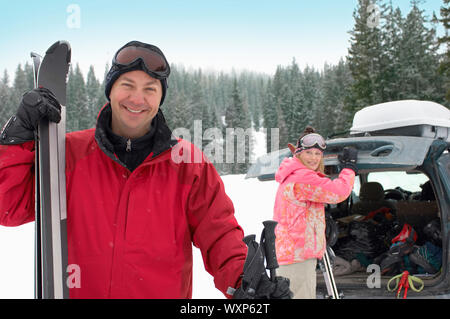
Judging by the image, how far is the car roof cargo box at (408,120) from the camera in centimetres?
378

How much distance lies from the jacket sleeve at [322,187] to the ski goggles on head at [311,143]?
0.26 meters

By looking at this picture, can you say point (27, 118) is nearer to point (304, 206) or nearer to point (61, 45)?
point (61, 45)

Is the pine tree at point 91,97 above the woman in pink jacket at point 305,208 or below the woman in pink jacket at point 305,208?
above

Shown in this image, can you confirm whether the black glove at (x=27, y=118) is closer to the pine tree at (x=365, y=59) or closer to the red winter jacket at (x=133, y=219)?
the red winter jacket at (x=133, y=219)

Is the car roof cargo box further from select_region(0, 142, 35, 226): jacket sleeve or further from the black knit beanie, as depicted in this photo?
select_region(0, 142, 35, 226): jacket sleeve

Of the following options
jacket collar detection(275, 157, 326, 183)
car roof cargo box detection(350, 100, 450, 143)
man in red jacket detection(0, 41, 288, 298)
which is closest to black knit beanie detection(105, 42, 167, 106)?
man in red jacket detection(0, 41, 288, 298)

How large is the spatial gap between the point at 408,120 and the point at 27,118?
12.5 ft

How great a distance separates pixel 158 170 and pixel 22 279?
5.08 m

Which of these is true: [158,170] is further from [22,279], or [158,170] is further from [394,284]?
Result: [22,279]

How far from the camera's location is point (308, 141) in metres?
3.39

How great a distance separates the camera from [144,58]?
182 cm

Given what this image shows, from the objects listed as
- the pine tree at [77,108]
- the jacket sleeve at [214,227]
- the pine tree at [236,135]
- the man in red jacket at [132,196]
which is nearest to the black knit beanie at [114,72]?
the man in red jacket at [132,196]
